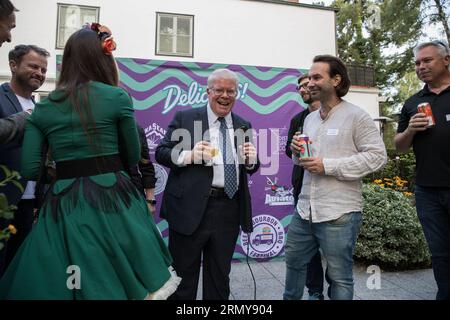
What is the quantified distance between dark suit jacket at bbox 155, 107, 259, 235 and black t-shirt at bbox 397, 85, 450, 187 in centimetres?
125

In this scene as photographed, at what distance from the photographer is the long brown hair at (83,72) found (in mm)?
1460

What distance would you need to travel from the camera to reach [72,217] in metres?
1.39

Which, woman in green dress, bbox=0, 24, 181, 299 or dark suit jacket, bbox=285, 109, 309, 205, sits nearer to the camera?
woman in green dress, bbox=0, 24, 181, 299

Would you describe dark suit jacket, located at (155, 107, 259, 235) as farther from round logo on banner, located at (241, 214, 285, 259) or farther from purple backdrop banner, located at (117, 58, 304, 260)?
round logo on banner, located at (241, 214, 285, 259)

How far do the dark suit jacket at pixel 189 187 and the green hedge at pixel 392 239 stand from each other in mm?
2168

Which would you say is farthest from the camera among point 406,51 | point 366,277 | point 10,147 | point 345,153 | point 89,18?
point 406,51

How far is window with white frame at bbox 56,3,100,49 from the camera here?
10.7 metres

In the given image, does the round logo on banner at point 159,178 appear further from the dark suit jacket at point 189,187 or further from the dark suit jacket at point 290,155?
the dark suit jacket at point 290,155

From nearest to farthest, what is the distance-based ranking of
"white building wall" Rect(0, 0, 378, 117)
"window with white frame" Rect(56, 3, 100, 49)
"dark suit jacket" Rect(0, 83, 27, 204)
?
"dark suit jacket" Rect(0, 83, 27, 204) < "white building wall" Rect(0, 0, 378, 117) < "window with white frame" Rect(56, 3, 100, 49)

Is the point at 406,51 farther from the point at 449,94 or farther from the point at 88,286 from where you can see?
the point at 88,286

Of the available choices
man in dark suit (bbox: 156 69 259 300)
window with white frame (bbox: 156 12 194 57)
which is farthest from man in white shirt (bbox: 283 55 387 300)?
window with white frame (bbox: 156 12 194 57)
